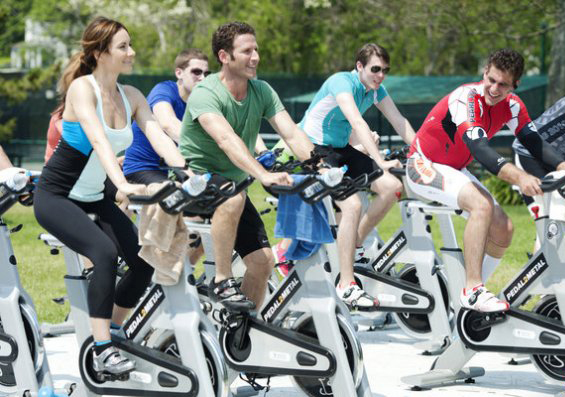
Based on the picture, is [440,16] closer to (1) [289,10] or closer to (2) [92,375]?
(1) [289,10]

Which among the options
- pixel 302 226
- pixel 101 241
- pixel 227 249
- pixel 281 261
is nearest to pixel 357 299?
pixel 281 261

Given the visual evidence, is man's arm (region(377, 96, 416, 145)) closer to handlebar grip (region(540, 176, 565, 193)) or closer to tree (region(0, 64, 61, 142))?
handlebar grip (region(540, 176, 565, 193))

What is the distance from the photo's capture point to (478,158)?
6.34 metres

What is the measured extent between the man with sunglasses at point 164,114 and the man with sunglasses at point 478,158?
5.46 feet

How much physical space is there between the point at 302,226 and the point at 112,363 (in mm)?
1183

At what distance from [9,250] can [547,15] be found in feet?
59.2

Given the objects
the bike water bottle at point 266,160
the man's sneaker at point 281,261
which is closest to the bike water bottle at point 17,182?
the bike water bottle at point 266,160

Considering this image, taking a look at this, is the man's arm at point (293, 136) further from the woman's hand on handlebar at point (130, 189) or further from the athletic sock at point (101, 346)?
the athletic sock at point (101, 346)

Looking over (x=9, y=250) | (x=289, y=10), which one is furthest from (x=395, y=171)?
(x=289, y=10)

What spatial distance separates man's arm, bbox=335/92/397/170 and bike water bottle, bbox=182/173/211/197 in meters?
2.48

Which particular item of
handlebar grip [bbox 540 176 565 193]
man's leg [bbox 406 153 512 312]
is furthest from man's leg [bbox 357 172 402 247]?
handlebar grip [bbox 540 176 565 193]

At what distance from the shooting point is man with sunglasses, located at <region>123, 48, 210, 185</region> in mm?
7312

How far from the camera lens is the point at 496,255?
22.8 feet

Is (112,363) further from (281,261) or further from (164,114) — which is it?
(281,261)
